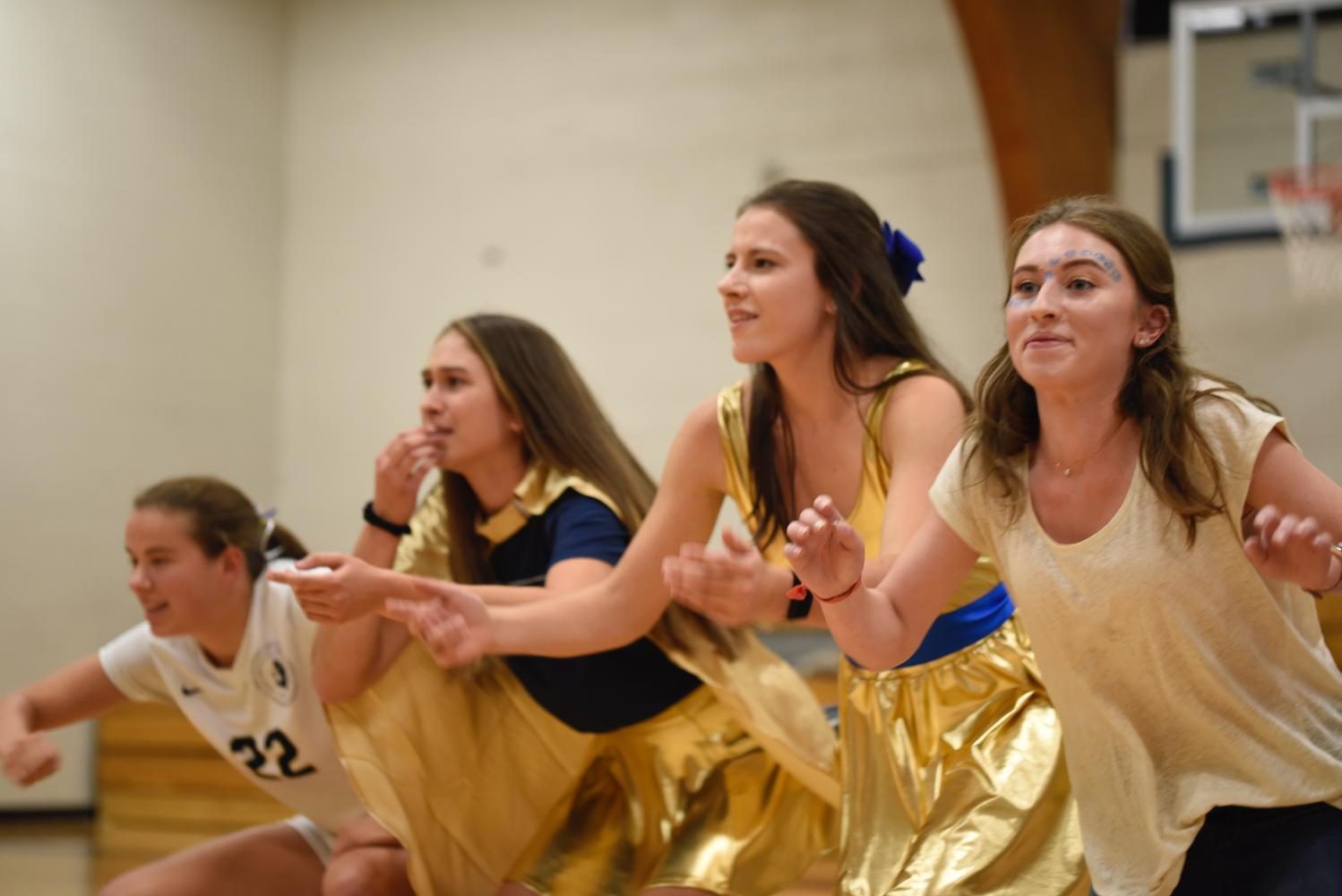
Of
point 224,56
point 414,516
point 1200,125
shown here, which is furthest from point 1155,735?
point 224,56

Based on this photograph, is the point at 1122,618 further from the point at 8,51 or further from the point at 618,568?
the point at 8,51

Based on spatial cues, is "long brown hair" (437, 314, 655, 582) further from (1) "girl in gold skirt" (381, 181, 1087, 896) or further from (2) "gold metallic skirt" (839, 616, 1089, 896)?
(2) "gold metallic skirt" (839, 616, 1089, 896)

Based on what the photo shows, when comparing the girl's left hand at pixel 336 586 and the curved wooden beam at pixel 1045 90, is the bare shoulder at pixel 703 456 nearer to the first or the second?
the girl's left hand at pixel 336 586

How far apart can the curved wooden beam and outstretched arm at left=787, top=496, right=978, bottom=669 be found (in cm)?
462

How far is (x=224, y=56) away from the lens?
812 cm

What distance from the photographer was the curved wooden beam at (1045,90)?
253 inches

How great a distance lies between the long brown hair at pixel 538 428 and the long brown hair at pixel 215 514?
18.8 inches

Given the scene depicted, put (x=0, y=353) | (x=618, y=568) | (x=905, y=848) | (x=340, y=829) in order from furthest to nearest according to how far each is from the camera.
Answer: (x=0, y=353) → (x=340, y=829) → (x=618, y=568) → (x=905, y=848)

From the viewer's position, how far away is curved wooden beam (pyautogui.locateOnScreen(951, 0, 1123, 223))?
6.43 m

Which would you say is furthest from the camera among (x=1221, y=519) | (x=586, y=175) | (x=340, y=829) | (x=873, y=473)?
(x=586, y=175)

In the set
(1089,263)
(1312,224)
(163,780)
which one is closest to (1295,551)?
(1089,263)

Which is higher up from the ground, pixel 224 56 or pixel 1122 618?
pixel 224 56

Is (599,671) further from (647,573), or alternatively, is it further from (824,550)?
(824,550)

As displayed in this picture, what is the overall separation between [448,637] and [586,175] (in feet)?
18.9
